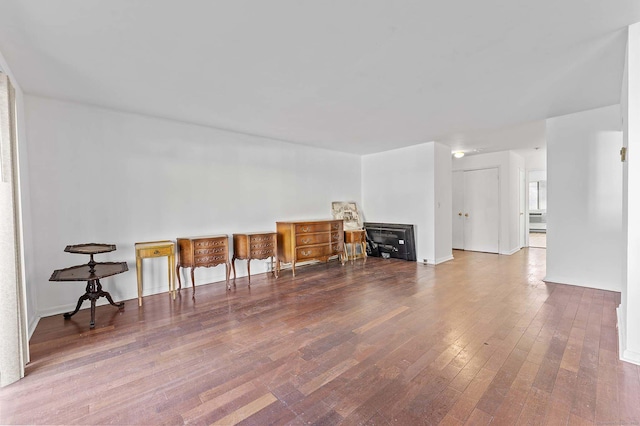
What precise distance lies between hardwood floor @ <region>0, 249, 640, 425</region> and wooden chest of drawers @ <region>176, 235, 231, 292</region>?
1.47 feet

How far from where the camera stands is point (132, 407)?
168 cm

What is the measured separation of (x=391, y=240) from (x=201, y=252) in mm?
3911

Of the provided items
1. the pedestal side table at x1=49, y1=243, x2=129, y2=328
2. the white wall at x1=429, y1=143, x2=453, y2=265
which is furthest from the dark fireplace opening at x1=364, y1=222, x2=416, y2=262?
the pedestal side table at x1=49, y1=243, x2=129, y2=328

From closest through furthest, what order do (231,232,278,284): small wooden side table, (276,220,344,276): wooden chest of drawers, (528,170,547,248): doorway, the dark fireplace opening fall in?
(231,232,278,284): small wooden side table → (276,220,344,276): wooden chest of drawers → the dark fireplace opening → (528,170,547,248): doorway

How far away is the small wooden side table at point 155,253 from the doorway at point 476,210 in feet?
22.0

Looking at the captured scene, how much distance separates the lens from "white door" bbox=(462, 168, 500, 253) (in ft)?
22.3

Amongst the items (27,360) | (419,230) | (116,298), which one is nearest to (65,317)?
(116,298)

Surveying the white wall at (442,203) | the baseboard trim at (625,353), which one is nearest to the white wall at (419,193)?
the white wall at (442,203)

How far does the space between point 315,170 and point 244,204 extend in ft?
5.91

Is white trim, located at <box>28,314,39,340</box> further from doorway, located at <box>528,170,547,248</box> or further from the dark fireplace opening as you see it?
doorway, located at <box>528,170,547,248</box>

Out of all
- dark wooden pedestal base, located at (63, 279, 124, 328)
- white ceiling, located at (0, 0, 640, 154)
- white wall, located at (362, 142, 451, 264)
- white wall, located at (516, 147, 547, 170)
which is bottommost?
dark wooden pedestal base, located at (63, 279, 124, 328)

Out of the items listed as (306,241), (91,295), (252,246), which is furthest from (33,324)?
(306,241)

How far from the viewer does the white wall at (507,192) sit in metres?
6.60

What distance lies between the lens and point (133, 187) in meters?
3.75
